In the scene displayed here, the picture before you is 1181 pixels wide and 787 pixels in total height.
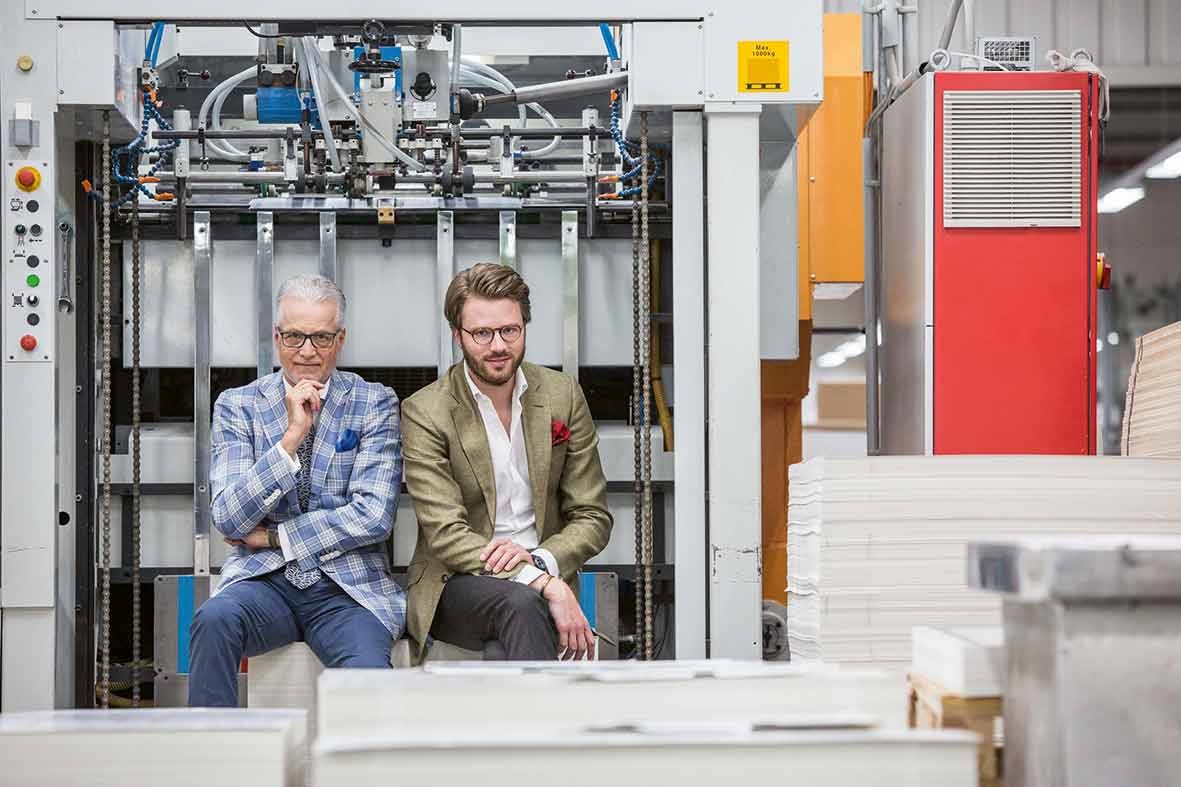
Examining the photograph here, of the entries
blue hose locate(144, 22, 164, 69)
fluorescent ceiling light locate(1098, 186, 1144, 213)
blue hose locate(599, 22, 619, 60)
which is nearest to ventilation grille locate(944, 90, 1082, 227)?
blue hose locate(599, 22, 619, 60)

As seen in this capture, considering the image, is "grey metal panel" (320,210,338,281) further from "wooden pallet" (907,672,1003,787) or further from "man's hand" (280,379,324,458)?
"wooden pallet" (907,672,1003,787)

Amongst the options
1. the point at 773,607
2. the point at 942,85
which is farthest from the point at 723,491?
the point at 942,85

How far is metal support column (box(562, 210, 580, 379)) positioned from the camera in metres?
3.97

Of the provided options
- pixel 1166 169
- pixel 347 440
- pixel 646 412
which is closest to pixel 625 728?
pixel 646 412

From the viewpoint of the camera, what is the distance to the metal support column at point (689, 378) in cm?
329

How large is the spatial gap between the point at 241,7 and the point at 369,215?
33.4 inches

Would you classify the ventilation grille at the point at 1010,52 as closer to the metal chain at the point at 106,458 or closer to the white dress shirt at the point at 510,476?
the white dress shirt at the point at 510,476

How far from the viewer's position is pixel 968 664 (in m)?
1.57

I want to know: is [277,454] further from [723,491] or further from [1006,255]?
[1006,255]

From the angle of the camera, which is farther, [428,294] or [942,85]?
[428,294]

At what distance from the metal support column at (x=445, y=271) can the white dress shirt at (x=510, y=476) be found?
507mm

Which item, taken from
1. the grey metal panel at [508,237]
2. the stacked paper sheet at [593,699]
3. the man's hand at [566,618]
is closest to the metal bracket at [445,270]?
the grey metal panel at [508,237]

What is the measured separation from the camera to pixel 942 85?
372cm

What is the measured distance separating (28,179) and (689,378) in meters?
1.69
